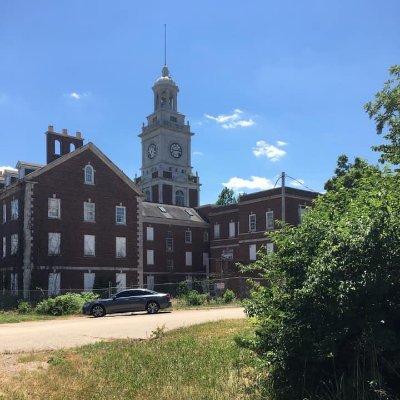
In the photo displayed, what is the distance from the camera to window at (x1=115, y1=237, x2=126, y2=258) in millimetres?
47594

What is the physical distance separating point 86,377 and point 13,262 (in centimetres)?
3694

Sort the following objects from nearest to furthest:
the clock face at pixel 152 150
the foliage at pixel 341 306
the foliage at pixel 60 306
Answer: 1. the foliage at pixel 341 306
2. the foliage at pixel 60 306
3. the clock face at pixel 152 150

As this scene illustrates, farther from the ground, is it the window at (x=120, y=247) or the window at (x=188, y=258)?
the window at (x=120, y=247)

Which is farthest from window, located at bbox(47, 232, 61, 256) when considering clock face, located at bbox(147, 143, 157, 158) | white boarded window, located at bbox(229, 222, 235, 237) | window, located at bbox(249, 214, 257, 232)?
clock face, located at bbox(147, 143, 157, 158)

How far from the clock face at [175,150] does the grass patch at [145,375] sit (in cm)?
8624

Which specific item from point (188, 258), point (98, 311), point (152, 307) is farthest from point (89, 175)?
point (188, 258)

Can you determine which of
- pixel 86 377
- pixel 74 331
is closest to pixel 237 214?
pixel 74 331

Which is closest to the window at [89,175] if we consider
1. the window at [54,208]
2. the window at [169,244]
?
the window at [54,208]

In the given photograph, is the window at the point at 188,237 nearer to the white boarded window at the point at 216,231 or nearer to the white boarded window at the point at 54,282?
the white boarded window at the point at 216,231

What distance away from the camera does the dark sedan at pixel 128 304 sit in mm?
28770

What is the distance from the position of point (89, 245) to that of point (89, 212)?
2.89 metres

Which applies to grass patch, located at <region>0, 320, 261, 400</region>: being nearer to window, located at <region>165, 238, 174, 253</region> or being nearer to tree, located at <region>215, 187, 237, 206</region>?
window, located at <region>165, 238, 174, 253</region>

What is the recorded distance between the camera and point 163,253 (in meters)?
62.1

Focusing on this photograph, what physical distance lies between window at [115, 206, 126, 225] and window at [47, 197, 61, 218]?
5.86 metres
